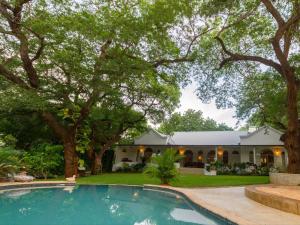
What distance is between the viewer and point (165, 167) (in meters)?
14.5

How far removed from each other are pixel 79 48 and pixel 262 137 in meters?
18.1

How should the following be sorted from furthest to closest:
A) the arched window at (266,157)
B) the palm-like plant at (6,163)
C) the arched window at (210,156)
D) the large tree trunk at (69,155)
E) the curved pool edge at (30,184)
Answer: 1. the arched window at (210,156)
2. the arched window at (266,157)
3. the large tree trunk at (69,155)
4. the palm-like plant at (6,163)
5. the curved pool edge at (30,184)

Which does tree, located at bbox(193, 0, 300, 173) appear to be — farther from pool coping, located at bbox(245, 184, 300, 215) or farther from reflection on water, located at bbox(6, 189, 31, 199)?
reflection on water, located at bbox(6, 189, 31, 199)

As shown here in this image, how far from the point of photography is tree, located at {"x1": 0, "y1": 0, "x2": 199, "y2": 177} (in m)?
15.5

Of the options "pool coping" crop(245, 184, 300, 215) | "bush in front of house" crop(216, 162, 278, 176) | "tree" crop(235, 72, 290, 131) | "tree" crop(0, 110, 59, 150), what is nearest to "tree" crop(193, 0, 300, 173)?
"tree" crop(235, 72, 290, 131)

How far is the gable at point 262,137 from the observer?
26425 millimetres

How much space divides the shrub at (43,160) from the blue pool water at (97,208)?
459 cm

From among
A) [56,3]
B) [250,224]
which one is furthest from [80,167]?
[250,224]

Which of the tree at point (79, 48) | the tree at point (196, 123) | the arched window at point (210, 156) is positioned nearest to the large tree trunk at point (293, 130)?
the tree at point (79, 48)

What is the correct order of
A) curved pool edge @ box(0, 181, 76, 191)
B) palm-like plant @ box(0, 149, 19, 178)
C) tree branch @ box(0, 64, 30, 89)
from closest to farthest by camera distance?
curved pool edge @ box(0, 181, 76, 191) < palm-like plant @ box(0, 149, 19, 178) < tree branch @ box(0, 64, 30, 89)

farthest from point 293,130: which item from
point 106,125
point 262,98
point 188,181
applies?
point 106,125

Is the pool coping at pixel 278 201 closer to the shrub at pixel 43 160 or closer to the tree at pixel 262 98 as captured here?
the tree at pixel 262 98

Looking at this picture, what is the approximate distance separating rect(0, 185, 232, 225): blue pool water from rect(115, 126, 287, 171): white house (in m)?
15.8

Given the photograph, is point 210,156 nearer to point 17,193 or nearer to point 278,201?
point 17,193
